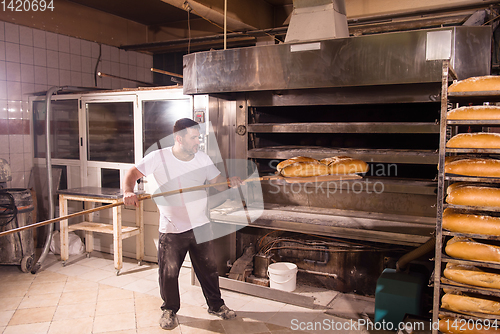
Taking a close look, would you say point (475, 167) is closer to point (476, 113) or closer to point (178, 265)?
point (476, 113)

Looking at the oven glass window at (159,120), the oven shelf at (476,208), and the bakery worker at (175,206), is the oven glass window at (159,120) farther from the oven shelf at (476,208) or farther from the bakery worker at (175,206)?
the oven shelf at (476,208)

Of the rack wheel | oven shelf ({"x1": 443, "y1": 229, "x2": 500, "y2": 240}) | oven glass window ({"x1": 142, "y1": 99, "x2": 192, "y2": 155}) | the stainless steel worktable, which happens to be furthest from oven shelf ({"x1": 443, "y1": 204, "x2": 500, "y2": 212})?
the rack wheel

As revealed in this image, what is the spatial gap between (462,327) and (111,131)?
4.04 m

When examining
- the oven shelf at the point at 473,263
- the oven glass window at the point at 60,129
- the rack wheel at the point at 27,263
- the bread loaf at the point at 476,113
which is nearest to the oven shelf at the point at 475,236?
the oven shelf at the point at 473,263

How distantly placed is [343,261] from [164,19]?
15.2 feet

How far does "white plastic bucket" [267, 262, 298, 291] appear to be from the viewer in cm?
326

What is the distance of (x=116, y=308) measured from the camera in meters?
3.11

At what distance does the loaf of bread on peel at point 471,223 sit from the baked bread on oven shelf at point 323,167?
2.62 feet

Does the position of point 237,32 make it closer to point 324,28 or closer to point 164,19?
point 164,19

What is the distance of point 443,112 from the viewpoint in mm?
2098

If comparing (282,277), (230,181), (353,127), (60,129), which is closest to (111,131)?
(60,129)

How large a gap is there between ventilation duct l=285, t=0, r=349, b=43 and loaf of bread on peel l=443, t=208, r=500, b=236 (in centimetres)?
157

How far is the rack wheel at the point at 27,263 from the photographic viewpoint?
3852 millimetres

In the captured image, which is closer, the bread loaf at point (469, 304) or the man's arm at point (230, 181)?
the bread loaf at point (469, 304)
